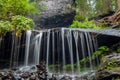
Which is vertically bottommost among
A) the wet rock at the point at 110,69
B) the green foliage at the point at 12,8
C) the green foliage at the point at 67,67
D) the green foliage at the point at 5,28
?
the green foliage at the point at 67,67

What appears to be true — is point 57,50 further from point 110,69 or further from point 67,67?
point 110,69

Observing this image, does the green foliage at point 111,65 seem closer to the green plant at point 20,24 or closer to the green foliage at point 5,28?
the green plant at point 20,24

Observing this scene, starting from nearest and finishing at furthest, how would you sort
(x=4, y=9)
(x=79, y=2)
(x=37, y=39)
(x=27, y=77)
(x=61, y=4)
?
(x=27, y=77)
(x=37, y=39)
(x=4, y=9)
(x=61, y=4)
(x=79, y=2)

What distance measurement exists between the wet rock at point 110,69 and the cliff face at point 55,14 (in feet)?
40.3

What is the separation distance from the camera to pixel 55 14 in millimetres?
22562

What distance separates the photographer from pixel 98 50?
45.0 ft

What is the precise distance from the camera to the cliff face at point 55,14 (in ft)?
72.4

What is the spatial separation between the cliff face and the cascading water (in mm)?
6955

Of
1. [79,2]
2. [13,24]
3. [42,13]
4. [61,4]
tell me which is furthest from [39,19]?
[13,24]

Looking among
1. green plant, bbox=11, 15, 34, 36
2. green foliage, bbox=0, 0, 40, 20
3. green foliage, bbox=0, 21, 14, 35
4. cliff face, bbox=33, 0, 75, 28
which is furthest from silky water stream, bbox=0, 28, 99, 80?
cliff face, bbox=33, 0, 75, 28

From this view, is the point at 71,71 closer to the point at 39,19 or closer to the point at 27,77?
the point at 27,77

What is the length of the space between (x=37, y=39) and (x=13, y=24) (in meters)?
1.59

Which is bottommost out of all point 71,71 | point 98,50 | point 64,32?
point 71,71

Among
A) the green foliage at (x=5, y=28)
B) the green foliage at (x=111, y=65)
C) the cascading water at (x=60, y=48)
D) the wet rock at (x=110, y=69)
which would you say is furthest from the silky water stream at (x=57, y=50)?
the green foliage at (x=111, y=65)
